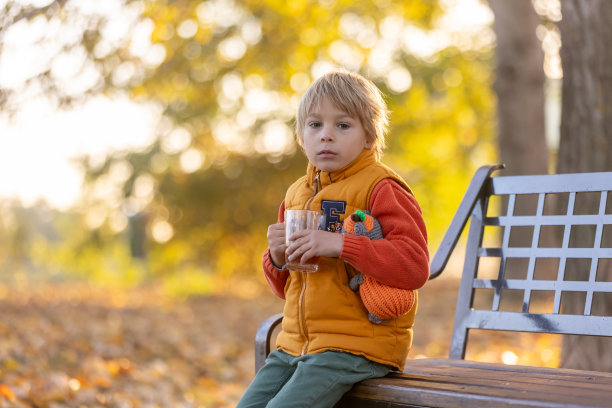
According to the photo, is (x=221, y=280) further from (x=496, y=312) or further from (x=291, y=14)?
(x=496, y=312)

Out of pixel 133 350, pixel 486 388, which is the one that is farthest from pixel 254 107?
pixel 486 388

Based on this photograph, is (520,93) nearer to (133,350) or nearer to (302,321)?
(133,350)

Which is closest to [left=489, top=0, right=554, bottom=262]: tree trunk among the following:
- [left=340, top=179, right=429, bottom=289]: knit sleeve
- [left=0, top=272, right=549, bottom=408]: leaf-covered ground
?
[left=0, top=272, right=549, bottom=408]: leaf-covered ground

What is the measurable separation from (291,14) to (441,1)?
2.19 m

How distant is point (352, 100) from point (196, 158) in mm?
11193

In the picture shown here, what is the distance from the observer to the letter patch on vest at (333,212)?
7.79ft

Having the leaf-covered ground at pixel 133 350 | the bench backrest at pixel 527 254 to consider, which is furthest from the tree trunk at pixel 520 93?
the bench backrest at pixel 527 254

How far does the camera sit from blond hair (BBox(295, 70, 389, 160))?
241 cm

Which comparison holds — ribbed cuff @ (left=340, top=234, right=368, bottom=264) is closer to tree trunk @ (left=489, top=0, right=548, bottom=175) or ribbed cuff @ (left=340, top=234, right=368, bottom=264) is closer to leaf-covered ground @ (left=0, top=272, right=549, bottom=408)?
leaf-covered ground @ (left=0, top=272, right=549, bottom=408)

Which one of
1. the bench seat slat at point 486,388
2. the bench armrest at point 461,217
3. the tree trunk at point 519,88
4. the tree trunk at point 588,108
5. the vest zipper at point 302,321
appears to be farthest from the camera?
the tree trunk at point 519,88

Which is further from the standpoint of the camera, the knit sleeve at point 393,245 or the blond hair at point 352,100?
the blond hair at point 352,100

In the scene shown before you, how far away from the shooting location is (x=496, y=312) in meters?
2.95

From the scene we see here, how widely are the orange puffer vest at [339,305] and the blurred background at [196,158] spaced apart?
2.13 meters

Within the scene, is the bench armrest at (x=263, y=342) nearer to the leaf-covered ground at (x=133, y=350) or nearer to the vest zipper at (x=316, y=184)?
the vest zipper at (x=316, y=184)
